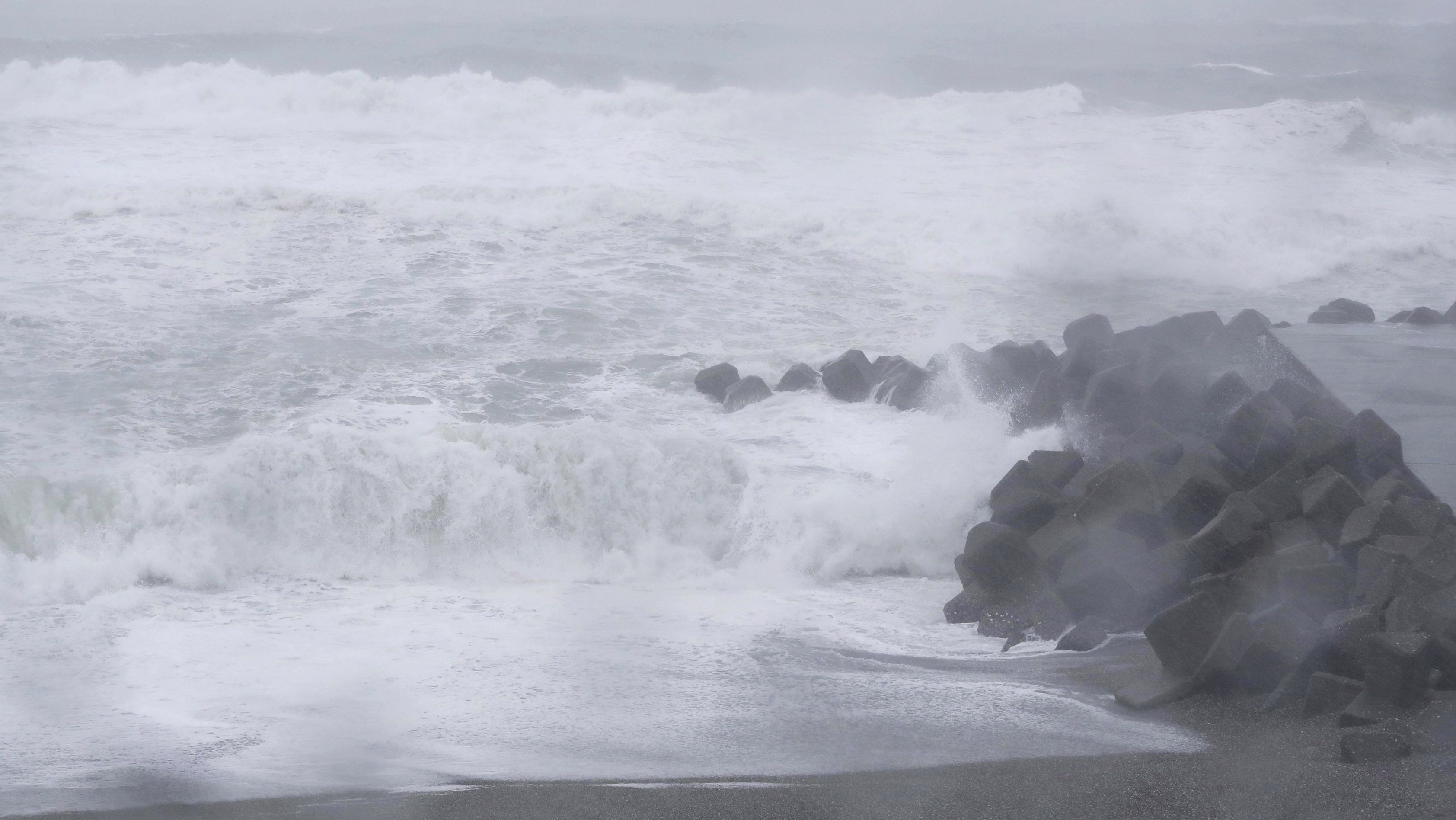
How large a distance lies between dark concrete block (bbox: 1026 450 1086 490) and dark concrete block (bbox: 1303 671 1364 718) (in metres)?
2.00

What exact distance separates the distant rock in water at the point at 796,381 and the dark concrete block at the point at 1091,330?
5.34 feet

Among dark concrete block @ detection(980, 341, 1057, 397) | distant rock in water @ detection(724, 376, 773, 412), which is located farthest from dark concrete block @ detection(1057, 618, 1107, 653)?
distant rock in water @ detection(724, 376, 773, 412)

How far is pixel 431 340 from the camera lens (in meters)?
8.94

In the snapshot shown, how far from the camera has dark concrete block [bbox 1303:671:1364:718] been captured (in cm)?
362

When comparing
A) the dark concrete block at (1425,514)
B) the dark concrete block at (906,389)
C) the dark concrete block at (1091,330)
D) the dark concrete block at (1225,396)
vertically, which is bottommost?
the dark concrete block at (1425,514)

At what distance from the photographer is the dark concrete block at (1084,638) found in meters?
4.52

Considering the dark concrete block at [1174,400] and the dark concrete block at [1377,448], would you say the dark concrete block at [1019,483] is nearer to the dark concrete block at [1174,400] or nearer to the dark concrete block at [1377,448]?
the dark concrete block at [1174,400]

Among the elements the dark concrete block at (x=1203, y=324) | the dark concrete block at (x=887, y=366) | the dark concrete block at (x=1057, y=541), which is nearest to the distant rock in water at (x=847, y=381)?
the dark concrete block at (x=887, y=366)

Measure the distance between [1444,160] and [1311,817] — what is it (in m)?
18.5

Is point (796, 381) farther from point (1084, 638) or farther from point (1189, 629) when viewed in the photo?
point (1189, 629)

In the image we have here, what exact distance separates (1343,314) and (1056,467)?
412 cm

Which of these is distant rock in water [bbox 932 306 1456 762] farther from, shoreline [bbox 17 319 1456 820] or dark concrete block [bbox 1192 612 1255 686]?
shoreline [bbox 17 319 1456 820]

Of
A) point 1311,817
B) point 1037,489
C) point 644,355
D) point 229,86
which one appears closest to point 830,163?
point 644,355

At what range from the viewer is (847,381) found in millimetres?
7863
